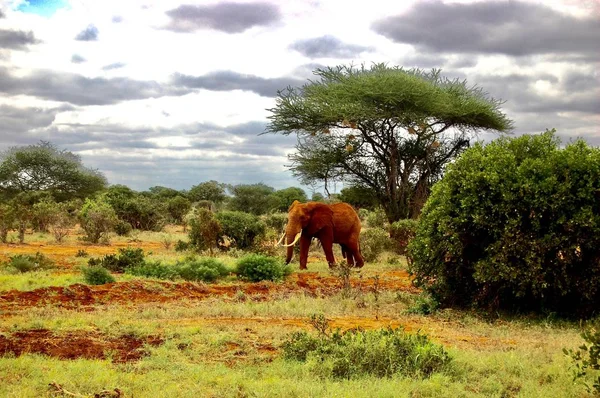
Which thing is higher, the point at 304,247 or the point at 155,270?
the point at 304,247

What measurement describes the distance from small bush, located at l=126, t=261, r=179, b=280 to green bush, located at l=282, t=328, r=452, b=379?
7.77 metres

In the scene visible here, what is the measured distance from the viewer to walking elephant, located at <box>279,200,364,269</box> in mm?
17594

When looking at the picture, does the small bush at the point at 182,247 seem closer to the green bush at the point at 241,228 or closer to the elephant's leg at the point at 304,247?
the green bush at the point at 241,228

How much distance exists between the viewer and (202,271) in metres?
15.2

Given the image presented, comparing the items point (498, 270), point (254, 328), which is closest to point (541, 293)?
point (498, 270)

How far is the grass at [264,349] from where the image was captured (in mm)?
6504

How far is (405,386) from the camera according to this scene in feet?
21.6

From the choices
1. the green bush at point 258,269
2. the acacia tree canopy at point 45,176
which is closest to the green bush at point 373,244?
the green bush at point 258,269

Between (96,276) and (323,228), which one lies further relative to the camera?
(323,228)

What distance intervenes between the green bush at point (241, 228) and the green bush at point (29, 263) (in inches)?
251

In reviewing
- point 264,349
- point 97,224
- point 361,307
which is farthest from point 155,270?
point 97,224

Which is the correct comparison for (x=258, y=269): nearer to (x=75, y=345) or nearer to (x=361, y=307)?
(x=361, y=307)

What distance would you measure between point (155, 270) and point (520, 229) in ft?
28.0

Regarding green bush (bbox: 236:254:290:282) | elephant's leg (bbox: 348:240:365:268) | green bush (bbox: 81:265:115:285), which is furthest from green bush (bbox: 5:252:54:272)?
elephant's leg (bbox: 348:240:365:268)
